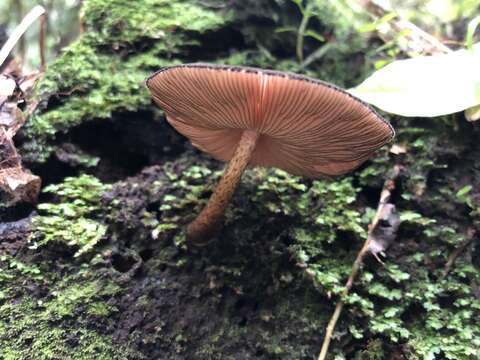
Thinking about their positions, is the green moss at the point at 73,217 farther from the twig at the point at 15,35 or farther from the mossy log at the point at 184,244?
the twig at the point at 15,35

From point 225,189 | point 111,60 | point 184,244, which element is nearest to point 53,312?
point 184,244

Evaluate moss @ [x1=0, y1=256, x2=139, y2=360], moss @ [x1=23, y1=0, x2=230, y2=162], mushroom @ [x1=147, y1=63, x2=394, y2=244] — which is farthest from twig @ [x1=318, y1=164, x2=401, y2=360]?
moss @ [x1=23, y1=0, x2=230, y2=162]

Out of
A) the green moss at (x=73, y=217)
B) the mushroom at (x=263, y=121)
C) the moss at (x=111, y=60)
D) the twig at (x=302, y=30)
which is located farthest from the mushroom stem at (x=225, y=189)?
the twig at (x=302, y=30)

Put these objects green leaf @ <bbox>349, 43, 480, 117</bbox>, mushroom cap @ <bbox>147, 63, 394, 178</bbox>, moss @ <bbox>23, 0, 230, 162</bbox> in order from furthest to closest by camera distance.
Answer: moss @ <bbox>23, 0, 230, 162</bbox>
green leaf @ <bbox>349, 43, 480, 117</bbox>
mushroom cap @ <bbox>147, 63, 394, 178</bbox>

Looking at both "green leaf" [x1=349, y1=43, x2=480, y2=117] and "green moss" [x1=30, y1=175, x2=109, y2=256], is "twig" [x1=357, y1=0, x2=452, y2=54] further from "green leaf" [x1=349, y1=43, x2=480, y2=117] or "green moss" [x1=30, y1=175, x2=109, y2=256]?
"green moss" [x1=30, y1=175, x2=109, y2=256]

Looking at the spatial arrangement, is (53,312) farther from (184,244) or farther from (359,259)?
(359,259)

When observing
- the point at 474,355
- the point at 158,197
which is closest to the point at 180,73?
the point at 158,197
